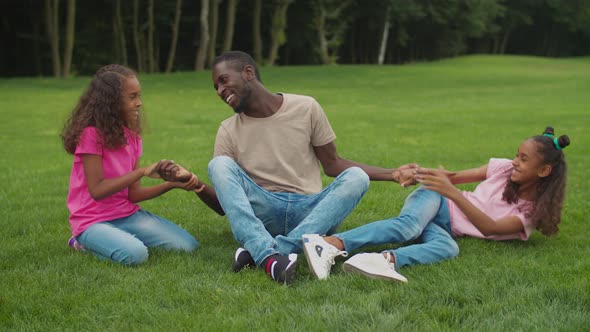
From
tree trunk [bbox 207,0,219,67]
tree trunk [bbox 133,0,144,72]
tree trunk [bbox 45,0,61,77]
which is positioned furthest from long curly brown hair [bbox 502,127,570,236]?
tree trunk [bbox 133,0,144,72]

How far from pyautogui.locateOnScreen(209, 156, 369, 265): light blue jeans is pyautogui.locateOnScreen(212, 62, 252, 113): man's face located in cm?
45

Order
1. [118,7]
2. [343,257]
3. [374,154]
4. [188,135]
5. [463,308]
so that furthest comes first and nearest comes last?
[118,7]
[188,135]
[374,154]
[343,257]
[463,308]

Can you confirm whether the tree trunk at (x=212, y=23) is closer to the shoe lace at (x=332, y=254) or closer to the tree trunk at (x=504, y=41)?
the shoe lace at (x=332, y=254)

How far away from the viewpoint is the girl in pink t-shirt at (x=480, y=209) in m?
4.66

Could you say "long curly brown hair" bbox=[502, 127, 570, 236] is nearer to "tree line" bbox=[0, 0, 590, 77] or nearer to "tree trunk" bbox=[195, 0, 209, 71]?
"tree line" bbox=[0, 0, 590, 77]

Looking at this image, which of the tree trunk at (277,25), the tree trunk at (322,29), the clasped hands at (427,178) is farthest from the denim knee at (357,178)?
the tree trunk at (322,29)

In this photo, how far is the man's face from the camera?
486 cm

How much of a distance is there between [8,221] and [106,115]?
1948 mm

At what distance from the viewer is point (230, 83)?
486 cm

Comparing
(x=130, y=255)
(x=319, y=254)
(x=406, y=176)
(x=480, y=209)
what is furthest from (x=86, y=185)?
(x=480, y=209)

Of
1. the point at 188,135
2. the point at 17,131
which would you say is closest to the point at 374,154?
the point at 188,135

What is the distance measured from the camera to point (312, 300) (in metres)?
3.81

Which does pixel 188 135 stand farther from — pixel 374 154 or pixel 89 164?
pixel 89 164

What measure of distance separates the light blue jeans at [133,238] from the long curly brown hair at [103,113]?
1.94 feet
